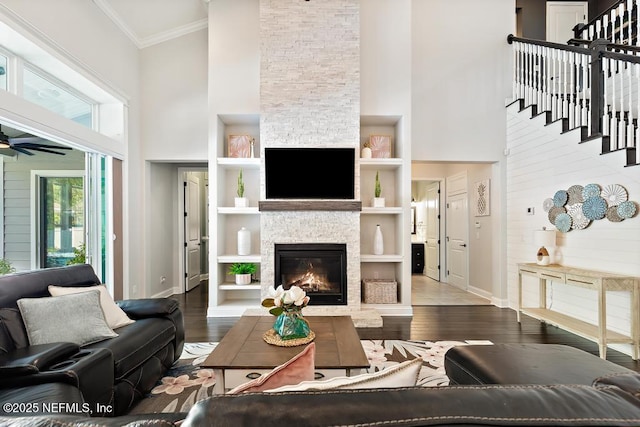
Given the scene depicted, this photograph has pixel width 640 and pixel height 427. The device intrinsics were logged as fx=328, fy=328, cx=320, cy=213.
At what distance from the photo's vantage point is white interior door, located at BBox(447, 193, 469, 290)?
6.25 metres

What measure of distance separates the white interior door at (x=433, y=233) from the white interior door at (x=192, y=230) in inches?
206

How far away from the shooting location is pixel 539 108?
15.2 feet

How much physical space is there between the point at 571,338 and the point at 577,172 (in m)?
1.92

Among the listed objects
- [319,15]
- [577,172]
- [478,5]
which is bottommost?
[577,172]

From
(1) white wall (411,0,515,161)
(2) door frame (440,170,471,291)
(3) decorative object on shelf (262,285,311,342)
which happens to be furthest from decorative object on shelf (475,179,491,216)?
(3) decorative object on shelf (262,285,311,342)

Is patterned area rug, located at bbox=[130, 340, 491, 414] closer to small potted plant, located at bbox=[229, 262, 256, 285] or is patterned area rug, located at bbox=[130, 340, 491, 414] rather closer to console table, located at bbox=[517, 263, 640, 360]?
console table, located at bbox=[517, 263, 640, 360]

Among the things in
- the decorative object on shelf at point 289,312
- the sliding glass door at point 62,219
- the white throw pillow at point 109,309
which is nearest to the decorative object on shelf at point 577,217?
the decorative object on shelf at point 289,312

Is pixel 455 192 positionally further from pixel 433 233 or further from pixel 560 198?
pixel 560 198

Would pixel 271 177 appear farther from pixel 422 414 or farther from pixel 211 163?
pixel 422 414

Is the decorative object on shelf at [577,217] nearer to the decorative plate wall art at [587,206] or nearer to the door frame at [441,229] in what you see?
the decorative plate wall art at [587,206]

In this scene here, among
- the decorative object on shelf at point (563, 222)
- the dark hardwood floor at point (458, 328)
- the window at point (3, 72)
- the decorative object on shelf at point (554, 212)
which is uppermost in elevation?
the window at point (3, 72)

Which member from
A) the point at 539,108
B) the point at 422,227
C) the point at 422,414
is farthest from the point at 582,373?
the point at 422,227

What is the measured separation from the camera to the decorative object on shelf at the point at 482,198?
5.44 m

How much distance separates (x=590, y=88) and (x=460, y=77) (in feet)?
5.90
